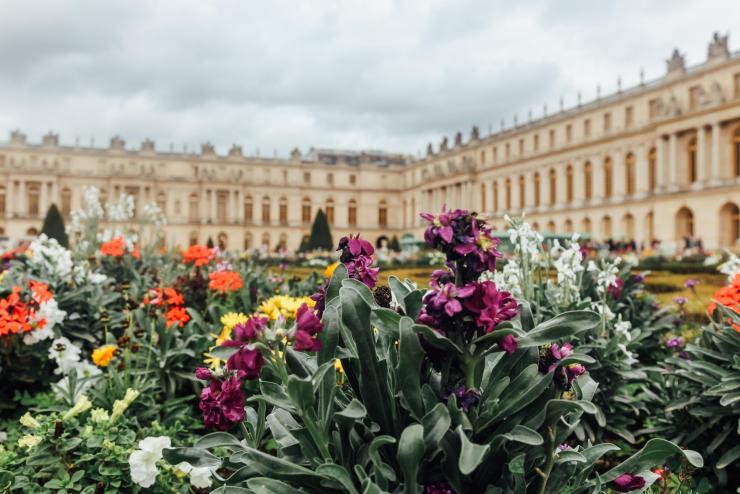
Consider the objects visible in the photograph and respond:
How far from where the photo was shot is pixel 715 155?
29.1 meters

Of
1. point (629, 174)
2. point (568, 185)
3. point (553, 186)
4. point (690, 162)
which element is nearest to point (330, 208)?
point (553, 186)

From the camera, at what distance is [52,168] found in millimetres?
51719

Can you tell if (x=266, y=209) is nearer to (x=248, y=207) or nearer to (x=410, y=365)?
(x=248, y=207)

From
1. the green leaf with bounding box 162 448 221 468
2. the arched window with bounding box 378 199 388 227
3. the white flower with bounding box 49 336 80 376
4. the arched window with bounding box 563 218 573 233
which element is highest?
the arched window with bounding box 378 199 388 227

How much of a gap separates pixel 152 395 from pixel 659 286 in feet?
32.5

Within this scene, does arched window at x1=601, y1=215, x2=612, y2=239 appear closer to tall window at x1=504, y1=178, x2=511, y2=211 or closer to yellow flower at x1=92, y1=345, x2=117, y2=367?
tall window at x1=504, y1=178, x2=511, y2=211

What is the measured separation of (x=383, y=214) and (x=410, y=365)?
59155 millimetres

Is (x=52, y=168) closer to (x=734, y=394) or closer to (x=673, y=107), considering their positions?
(x=673, y=107)

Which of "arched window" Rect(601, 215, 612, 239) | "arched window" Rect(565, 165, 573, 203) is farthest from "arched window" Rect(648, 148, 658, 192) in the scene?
"arched window" Rect(565, 165, 573, 203)

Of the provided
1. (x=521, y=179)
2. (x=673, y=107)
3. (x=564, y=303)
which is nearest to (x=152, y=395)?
(x=564, y=303)

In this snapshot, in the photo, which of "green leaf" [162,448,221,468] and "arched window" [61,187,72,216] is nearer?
"green leaf" [162,448,221,468]

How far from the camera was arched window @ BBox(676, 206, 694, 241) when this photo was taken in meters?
30.6

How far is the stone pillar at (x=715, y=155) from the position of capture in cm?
2903

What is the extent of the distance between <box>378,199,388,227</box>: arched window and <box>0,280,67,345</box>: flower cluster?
56629mm
